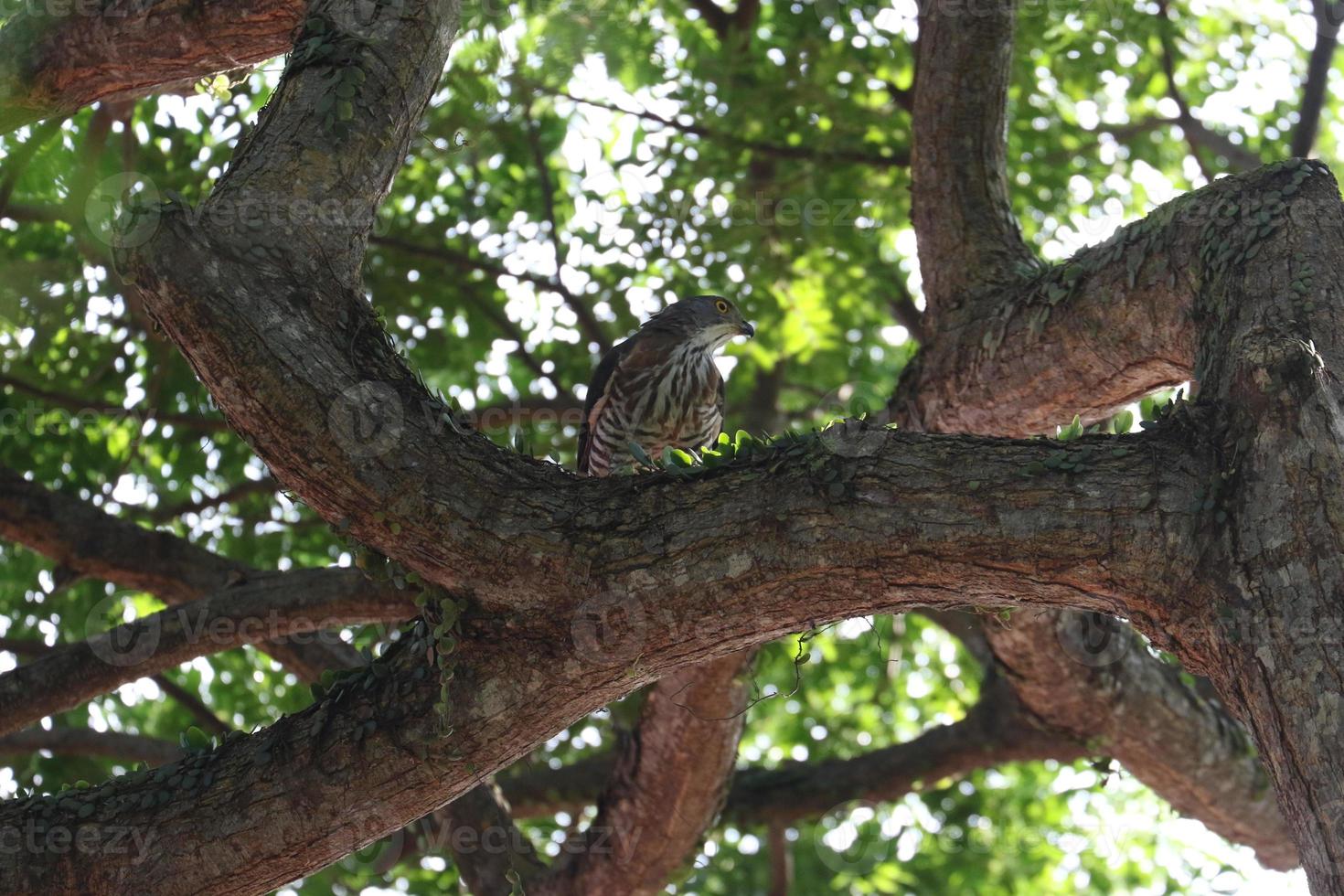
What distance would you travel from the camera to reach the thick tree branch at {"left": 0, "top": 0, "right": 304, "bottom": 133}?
4879 millimetres

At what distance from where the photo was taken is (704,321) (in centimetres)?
720

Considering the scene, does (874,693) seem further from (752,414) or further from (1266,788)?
(1266,788)

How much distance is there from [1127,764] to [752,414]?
3.28 meters

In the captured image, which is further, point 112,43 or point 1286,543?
point 112,43

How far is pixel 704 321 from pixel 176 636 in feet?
10.4

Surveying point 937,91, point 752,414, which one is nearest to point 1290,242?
point 937,91

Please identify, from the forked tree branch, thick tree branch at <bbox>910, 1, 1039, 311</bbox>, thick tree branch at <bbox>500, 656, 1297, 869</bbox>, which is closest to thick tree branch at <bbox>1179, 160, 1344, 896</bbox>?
thick tree branch at <bbox>910, 1, 1039, 311</bbox>

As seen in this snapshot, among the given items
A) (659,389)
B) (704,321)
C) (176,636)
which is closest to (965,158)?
(704,321)

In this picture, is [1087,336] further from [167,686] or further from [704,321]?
[167,686]

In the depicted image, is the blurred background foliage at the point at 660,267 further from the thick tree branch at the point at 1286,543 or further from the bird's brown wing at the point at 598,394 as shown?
the thick tree branch at the point at 1286,543

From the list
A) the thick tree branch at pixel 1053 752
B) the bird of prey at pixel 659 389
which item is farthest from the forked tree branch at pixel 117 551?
the bird of prey at pixel 659 389

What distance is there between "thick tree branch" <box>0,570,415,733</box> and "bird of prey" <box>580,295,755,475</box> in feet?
5.50

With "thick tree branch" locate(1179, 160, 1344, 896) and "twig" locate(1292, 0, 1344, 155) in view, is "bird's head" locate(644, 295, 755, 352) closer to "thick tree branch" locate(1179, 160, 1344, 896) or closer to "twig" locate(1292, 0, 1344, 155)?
"twig" locate(1292, 0, 1344, 155)

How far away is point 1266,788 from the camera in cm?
704
